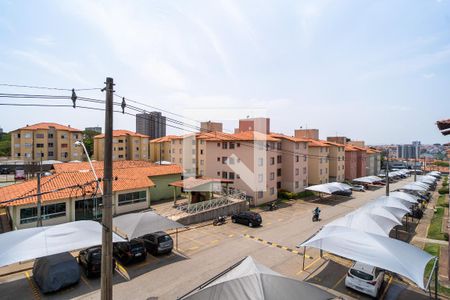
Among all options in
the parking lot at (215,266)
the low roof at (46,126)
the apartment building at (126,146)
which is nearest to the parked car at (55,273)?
the parking lot at (215,266)

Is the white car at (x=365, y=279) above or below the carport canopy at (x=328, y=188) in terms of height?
below

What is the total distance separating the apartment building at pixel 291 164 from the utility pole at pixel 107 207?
111 ft

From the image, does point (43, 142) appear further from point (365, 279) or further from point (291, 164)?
point (365, 279)

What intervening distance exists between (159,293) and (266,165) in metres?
25.0

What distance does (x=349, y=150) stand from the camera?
58.7m

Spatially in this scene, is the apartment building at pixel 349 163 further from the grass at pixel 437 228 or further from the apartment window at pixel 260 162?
the apartment window at pixel 260 162

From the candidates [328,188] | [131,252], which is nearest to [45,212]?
[131,252]

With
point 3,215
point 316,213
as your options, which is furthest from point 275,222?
point 3,215

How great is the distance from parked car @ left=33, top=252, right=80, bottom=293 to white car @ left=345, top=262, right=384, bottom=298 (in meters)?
14.3

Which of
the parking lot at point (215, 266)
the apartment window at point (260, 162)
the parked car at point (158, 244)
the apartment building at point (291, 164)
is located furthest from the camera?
the apartment building at point (291, 164)

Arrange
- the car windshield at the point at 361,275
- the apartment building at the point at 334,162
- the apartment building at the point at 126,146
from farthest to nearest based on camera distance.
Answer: the apartment building at the point at 126,146, the apartment building at the point at 334,162, the car windshield at the point at 361,275

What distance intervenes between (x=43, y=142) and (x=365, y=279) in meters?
73.3

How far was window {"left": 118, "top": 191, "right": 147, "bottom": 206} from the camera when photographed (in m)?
26.6

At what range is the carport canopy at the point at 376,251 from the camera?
10.7 metres
